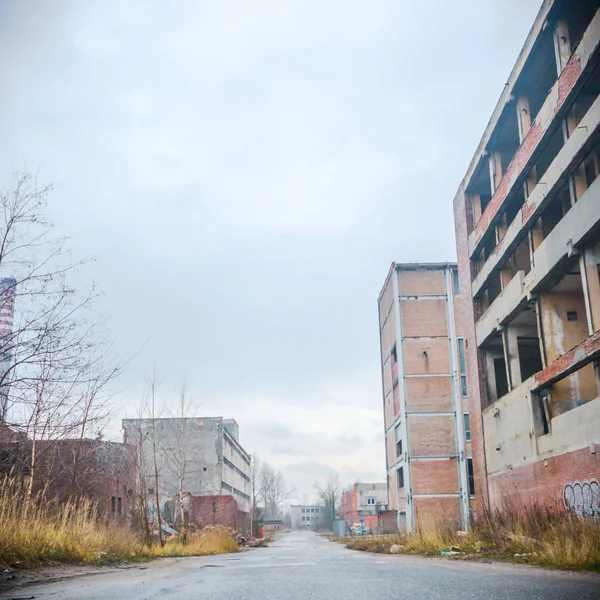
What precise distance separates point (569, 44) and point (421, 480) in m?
24.2

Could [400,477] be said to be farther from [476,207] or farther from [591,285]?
[591,285]

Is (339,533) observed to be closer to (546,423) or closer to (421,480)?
(421,480)

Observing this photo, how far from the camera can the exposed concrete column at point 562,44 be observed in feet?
55.1

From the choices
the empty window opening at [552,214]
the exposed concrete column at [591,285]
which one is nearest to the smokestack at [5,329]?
the exposed concrete column at [591,285]

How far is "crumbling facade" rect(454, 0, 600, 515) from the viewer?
50.2 feet

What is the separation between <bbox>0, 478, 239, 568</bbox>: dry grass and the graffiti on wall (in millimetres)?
10019

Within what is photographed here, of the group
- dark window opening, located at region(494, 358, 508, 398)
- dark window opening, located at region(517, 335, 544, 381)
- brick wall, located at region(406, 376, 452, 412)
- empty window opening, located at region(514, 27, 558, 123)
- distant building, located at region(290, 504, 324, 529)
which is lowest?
distant building, located at region(290, 504, 324, 529)

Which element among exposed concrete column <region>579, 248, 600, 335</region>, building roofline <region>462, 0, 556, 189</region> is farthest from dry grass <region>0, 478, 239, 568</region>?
building roofline <region>462, 0, 556, 189</region>

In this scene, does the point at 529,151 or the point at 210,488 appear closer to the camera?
the point at 529,151

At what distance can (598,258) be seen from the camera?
1525cm

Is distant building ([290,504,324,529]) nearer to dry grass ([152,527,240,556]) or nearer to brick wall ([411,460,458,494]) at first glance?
brick wall ([411,460,458,494])

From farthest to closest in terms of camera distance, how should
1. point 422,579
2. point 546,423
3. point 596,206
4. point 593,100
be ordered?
point 546,423
point 593,100
point 596,206
point 422,579

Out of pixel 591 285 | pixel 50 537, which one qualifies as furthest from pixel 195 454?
pixel 50 537

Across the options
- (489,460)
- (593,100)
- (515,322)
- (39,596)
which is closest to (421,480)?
(489,460)
